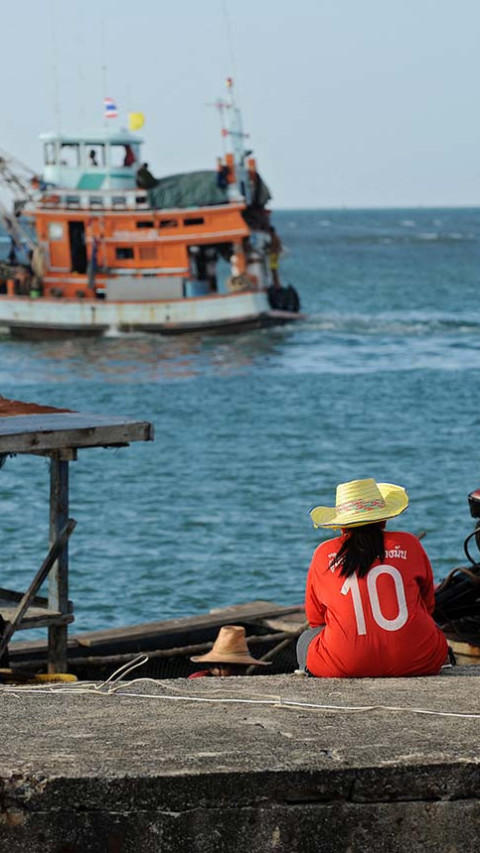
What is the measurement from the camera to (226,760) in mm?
4398

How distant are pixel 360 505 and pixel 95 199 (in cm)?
3786

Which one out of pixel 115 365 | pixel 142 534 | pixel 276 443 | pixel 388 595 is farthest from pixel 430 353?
pixel 388 595

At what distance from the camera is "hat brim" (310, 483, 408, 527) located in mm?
5680

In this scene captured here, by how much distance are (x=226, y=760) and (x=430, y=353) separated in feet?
130

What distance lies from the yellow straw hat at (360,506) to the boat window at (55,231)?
1501 inches

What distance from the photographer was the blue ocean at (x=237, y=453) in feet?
55.8

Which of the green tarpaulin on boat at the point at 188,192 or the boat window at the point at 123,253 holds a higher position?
the green tarpaulin on boat at the point at 188,192

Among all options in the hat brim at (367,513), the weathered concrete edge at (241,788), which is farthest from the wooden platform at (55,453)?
the weathered concrete edge at (241,788)

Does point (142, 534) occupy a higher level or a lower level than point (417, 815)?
lower

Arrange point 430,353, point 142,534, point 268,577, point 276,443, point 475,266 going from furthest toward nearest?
point 475,266, point 430,353, point 276,443, point 142,534, point 268,577

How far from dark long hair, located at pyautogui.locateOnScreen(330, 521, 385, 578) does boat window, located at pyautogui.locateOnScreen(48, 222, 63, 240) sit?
126ft

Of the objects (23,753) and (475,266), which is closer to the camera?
(23,753)

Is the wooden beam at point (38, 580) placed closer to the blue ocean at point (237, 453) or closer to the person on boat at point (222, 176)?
the blue ocean at point (237, 453)

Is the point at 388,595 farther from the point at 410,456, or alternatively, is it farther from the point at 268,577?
the point at 410,456
